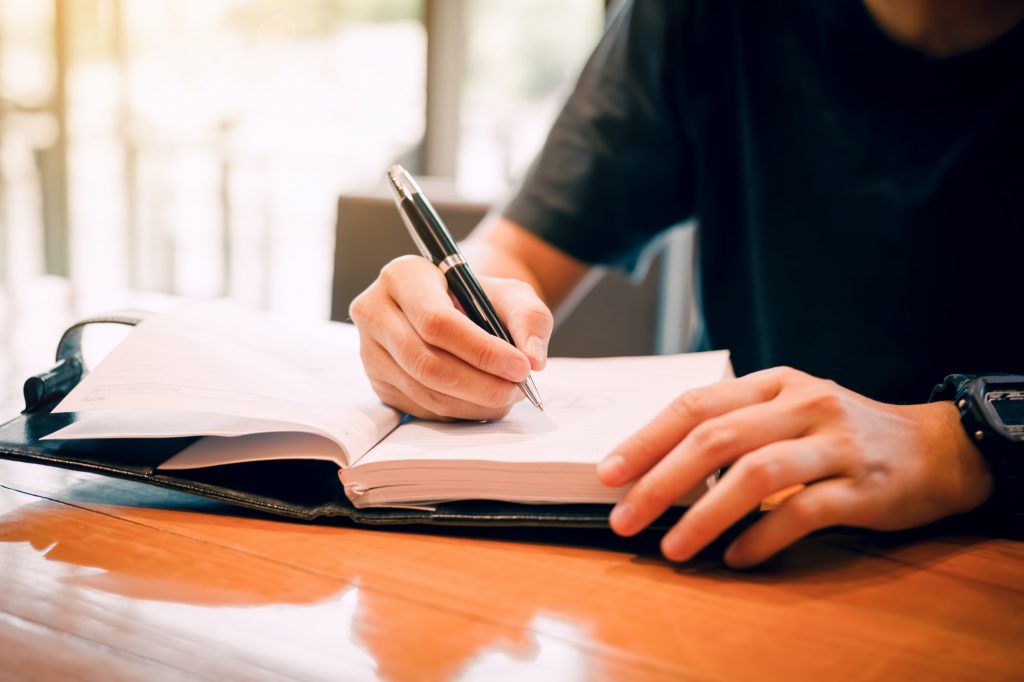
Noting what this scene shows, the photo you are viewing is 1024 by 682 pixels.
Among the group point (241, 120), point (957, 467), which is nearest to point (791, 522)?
point (957, 467)

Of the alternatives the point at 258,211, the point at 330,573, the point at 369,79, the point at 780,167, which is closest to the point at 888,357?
the point at 780,167

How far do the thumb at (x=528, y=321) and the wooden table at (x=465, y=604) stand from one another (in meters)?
0.14

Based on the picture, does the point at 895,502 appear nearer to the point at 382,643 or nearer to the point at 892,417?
the point at 892,417

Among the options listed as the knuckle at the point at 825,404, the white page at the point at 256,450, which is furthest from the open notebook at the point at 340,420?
the knuckle at the point at 825,404

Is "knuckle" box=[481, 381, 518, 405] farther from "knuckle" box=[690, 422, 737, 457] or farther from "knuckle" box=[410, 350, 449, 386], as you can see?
"knuckle" box=[690, 422, 737, 457]

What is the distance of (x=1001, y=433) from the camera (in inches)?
20.6

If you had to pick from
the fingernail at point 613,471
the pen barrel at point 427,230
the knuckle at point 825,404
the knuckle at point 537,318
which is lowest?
the fingernail at point 613,471

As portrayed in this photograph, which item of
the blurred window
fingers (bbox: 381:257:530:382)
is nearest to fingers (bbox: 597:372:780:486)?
fingers (bbox: 381:257:530:382)

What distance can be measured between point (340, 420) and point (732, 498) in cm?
25

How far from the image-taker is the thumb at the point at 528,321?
1.98ft

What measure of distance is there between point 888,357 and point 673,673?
65cm

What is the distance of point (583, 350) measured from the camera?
4.58 feet

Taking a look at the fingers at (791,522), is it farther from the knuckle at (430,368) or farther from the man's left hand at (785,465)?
the knuckle at (430,368)

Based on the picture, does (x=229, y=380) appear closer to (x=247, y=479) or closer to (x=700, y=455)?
(x=247, y=479)
